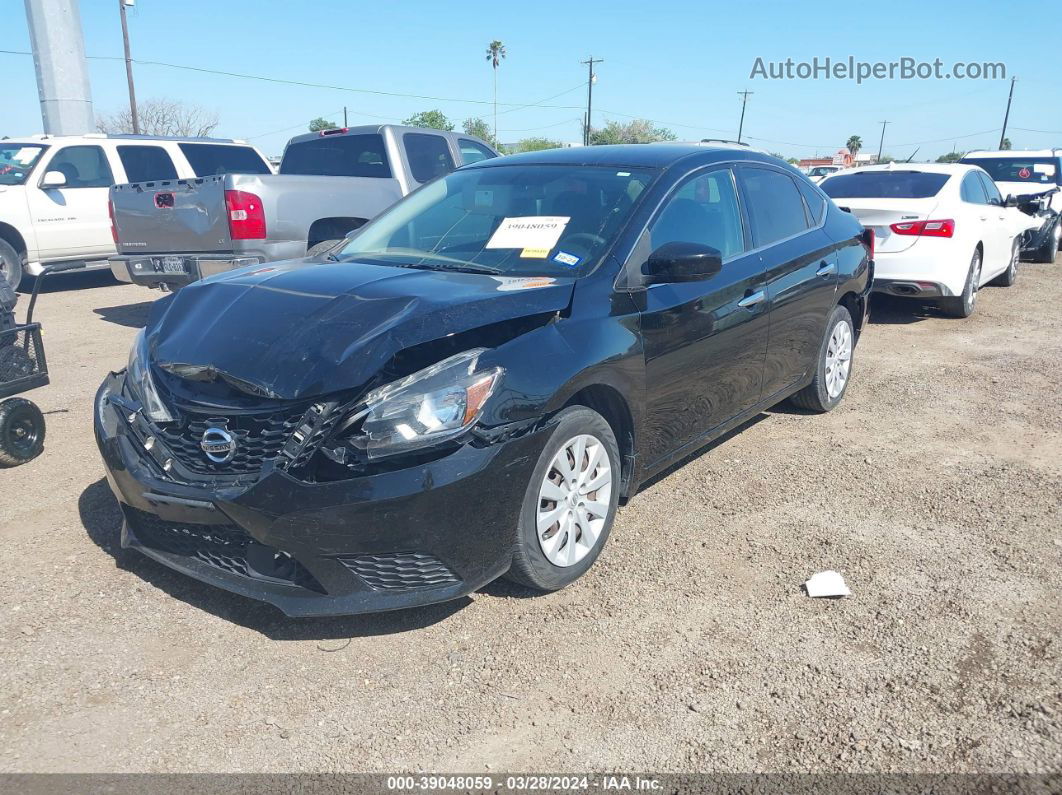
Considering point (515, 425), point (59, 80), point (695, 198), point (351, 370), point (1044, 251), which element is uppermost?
point (59, 80)

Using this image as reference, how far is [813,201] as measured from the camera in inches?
217

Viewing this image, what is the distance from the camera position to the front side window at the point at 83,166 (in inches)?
443

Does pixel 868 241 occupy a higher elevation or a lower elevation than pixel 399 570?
higher

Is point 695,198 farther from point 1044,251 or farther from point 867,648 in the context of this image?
point 1044,251

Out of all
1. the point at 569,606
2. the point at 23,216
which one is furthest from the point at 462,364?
the point at 23,216

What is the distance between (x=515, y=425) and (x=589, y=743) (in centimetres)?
109

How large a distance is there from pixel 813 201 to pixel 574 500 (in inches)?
127

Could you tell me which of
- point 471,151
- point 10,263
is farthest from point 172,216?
point 10,263

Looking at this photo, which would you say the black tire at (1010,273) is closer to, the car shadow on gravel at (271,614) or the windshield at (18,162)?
the car shadow on gravel at (271,614)

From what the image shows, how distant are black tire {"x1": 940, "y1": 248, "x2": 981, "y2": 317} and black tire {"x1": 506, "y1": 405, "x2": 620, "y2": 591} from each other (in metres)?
7.00

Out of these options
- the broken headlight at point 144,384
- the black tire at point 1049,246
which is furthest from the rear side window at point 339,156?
the black tire at point 1049,246

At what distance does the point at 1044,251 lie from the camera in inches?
571

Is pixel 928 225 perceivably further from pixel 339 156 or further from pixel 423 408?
pixel 423 408

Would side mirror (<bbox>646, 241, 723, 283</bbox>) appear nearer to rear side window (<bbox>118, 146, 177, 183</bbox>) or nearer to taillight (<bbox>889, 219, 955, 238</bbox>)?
taillight (<bbox>889, 219, 955, 238</bbox>)
